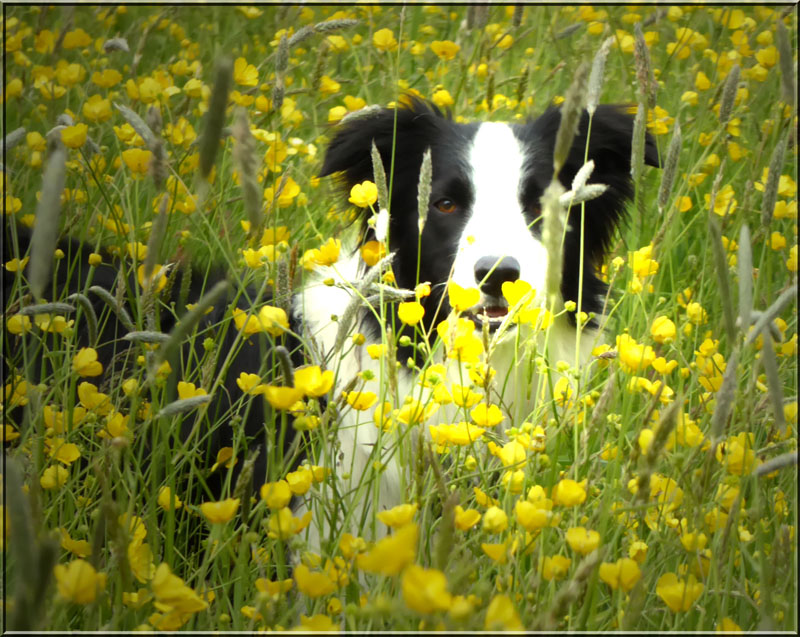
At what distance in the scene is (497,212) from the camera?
2291mm

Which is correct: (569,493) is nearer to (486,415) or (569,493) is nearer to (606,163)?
(486,415)

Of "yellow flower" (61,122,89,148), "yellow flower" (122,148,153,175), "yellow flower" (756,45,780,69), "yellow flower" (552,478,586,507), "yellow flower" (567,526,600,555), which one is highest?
"yellow flower" (756,45,780,69)

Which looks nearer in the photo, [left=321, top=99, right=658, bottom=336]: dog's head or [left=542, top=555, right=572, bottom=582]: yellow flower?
[left=542, top=555, right=572, bottom=582]: yellow flower

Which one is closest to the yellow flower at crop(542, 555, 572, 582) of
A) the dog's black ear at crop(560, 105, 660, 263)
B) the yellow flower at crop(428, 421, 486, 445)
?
the yellow flower at crop(428, 421, 486, 445)

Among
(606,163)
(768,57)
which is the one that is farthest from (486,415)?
(768,57)

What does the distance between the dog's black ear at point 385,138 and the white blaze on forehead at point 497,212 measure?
0.64 ft

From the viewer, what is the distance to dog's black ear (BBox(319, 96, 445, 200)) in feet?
8.23

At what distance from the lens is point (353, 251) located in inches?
102

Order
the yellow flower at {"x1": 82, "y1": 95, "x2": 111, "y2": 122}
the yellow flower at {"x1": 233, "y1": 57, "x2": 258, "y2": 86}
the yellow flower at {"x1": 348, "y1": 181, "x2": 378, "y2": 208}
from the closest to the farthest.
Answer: the yellow flower at {"x1": 348, "y1": 181, "x2": 378, "y2": 208} < the yellow flower at {"x1": 82, "y1": 95, "x2": 111, "y2": 122} < the yellow flower at {"x1": 233, "y1": 57, "x2": 258, "y2": 86}

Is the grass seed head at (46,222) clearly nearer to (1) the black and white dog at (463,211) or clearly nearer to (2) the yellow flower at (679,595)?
(2) the yellow flower at (679,595)

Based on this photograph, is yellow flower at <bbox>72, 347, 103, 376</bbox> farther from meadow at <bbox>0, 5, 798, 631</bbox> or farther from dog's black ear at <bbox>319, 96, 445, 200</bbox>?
dog's black ear at <bbox>319, 96, 445, 200</bbox>

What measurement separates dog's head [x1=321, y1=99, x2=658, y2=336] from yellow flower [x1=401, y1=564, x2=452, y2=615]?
1437mm

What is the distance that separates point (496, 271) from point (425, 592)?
1.37 metres

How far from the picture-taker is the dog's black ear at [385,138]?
2.51 metres
